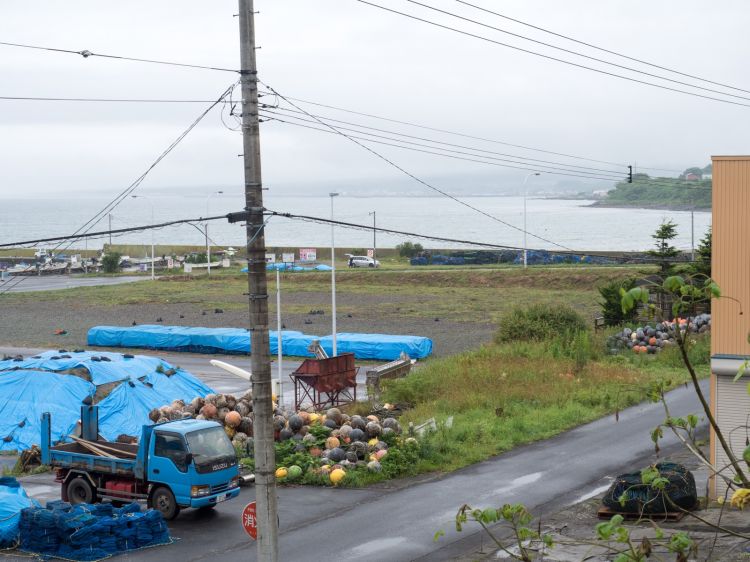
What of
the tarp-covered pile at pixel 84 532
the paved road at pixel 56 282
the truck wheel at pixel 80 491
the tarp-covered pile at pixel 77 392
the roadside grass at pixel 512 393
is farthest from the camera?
the paved road at pixel 56 282

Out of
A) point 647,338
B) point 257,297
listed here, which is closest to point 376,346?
point 647,338

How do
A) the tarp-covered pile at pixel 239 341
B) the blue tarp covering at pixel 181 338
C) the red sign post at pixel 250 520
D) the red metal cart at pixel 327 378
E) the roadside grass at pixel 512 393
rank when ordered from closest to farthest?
the red sign post at pixel 250 520 → the roadside grass at pixel 512 393 → the red metal cart at pixel 327 378 → the tarp-covered pile at pixel 239 341 → the blue tarp covering at pixel 181 338

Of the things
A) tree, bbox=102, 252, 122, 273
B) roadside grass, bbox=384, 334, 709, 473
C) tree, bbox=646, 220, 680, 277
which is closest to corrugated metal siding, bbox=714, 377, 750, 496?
roadside grass, bbox=384, 334, 709, 473

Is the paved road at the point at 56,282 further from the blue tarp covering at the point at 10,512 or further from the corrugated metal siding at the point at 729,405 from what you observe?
the corrugated metal siding at the point at 729,405

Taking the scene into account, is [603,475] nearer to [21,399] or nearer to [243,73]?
[243,73]

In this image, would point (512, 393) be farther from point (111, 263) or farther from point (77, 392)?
point (111, 263)

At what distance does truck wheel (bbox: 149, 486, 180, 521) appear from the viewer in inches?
822

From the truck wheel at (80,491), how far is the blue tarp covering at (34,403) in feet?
23.2

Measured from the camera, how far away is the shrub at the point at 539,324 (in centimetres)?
4259

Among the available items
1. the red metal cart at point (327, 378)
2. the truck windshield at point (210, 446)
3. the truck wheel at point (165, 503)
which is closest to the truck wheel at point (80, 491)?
the truck wheel at point (165, 503)

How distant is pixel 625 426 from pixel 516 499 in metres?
9.49

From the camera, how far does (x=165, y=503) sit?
20984mm

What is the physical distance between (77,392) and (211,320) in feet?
100

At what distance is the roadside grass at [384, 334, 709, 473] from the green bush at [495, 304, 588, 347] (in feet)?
5.30
